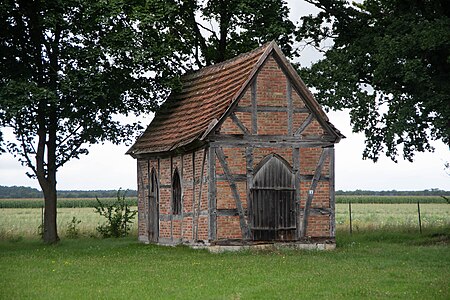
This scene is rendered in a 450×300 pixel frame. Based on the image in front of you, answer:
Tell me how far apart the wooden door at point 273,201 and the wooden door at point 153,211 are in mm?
6500

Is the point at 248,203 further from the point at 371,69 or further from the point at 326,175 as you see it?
the point at 371,69

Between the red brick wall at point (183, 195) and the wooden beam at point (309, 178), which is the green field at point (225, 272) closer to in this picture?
the red brick wall at point (183, 195)

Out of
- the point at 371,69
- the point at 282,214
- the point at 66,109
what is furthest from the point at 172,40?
the point at 282,214

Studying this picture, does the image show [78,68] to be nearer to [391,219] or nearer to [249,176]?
[249,176]

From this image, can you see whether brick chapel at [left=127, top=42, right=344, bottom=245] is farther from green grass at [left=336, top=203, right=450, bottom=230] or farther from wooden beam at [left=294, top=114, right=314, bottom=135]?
green grass at [left=336, top=203, right=450, bottom=230]

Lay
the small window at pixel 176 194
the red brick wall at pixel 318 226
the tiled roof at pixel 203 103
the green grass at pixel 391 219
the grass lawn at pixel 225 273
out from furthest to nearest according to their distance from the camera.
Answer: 1. the green grass at pixel 391 219
2. the small window at pixel 176 194
3. the red brick wall at pixel 318 226
4. the tiled roof at pixel 203 103
5. the grass lawn at pixel 225 273

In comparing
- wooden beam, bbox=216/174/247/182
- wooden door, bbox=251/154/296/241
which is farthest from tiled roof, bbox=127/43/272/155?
wooden door, bbox=251/154/296/241

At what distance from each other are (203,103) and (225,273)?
1143cm

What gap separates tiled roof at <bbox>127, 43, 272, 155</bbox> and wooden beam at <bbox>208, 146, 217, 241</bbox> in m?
0.88

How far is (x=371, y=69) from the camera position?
37.0 metres

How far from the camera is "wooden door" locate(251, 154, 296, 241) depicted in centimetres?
2941

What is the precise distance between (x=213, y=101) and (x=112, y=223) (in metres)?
12.0

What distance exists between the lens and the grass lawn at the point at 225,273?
18656mm

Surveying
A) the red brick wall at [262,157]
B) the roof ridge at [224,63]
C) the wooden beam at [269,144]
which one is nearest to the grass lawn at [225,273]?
the red brick wall at [262,157]
